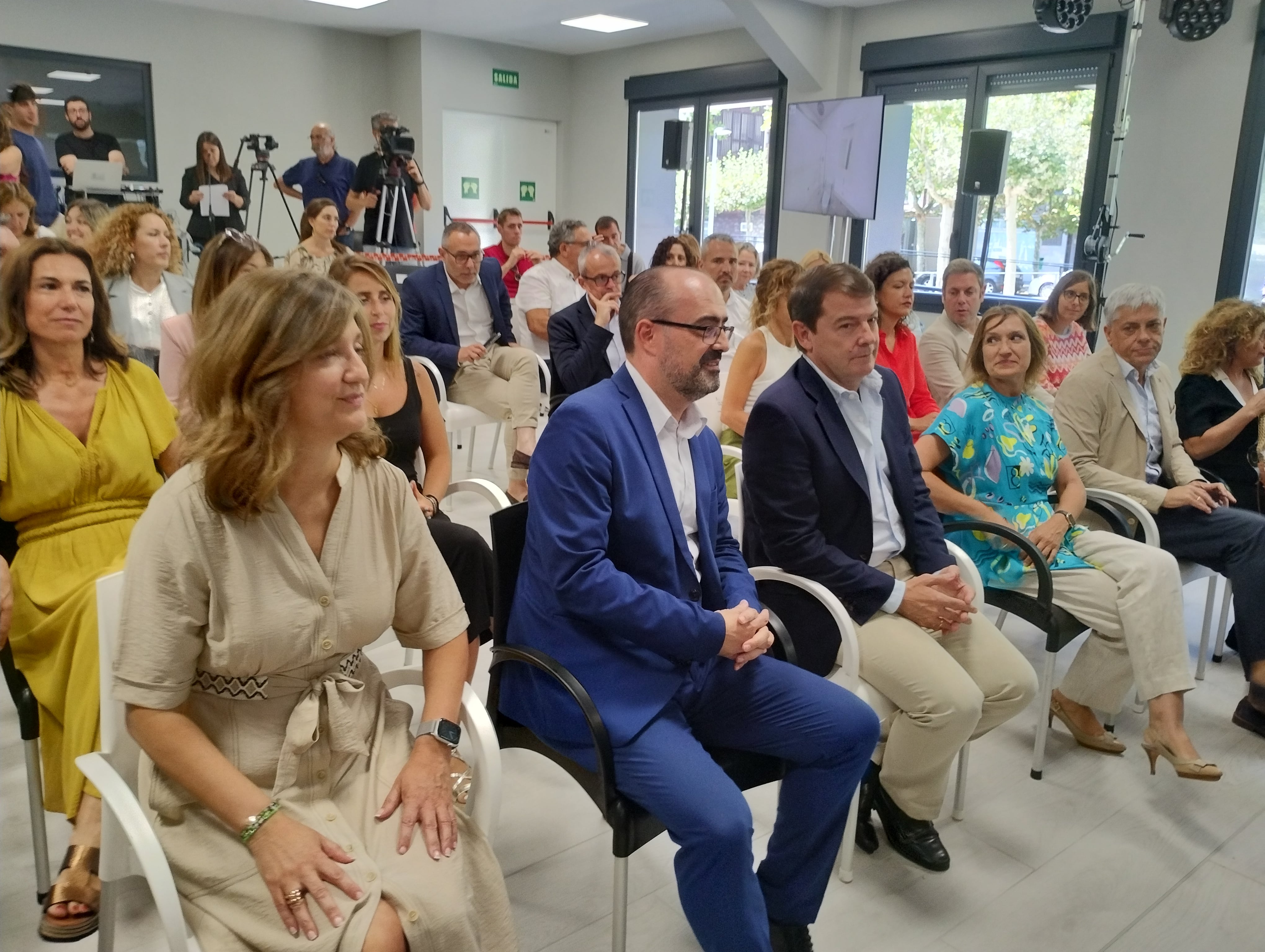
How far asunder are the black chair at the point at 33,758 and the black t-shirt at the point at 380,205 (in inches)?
223

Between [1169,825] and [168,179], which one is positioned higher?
[168,179]

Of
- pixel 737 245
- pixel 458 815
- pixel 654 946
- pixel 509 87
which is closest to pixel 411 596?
pixel 458 815

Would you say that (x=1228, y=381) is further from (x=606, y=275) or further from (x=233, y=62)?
(x=233, y=62)

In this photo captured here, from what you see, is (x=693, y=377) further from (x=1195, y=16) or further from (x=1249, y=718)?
(x=1195, y=16)

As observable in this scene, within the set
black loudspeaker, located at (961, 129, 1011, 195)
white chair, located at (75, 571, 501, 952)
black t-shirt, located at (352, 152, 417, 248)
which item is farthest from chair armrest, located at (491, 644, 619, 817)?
black t-shirt, located at (352, 152, 417, 248)

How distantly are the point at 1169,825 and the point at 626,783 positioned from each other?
1568 mm

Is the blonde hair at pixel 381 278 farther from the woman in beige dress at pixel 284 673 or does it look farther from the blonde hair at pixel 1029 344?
the blonde hair at pixel 1029 344

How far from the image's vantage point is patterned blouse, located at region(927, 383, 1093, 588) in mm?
2607

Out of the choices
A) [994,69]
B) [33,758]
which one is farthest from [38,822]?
[994,69]

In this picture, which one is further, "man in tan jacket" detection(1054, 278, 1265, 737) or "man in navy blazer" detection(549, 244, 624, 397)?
"man in navy blazer" detection(549, 244, 624, 397)

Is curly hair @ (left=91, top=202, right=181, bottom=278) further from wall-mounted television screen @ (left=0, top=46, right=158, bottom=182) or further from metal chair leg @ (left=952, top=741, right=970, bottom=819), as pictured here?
wall-mounted television screen @ (left=0, top=46, right=158, bottom=182)

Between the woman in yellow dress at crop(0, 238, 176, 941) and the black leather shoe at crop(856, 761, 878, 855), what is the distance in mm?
1561

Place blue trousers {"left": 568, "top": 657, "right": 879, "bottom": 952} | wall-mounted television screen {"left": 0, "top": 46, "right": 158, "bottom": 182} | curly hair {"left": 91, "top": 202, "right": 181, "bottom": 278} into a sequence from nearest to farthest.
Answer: blue trousers {"left": 568, "top": 657, "right": 879, "bottom": 952} < curly hair {"left": 91, "top": 202, "right": 181, "bottom": 278} < wall-mounted television screen {"left": 0, "top": 46, "right": 158, "bottom": 182}

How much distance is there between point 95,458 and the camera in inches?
77.7
